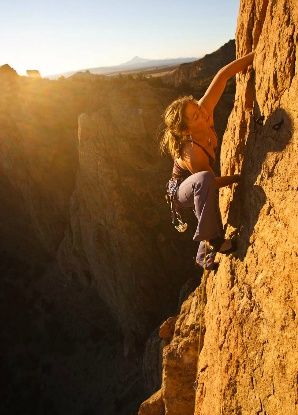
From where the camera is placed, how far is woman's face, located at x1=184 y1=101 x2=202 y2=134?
4.77 m

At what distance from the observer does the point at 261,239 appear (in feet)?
14.4

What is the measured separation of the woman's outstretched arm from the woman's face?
39cm

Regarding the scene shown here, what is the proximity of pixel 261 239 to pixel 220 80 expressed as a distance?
2.20 m

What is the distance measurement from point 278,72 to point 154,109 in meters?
16.8

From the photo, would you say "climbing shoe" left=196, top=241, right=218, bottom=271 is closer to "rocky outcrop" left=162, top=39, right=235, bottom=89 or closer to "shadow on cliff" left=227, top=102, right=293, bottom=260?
"shadow on cliff" left=227, top=102, right=293, bottom=260

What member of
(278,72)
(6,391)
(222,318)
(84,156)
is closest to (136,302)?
(84,156)

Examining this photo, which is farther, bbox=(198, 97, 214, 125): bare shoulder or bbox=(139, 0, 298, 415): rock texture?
bbox=(198, 97, 214, 125): bare shoulder

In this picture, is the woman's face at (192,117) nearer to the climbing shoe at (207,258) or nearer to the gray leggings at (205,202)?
the gray leggings at (205,202)

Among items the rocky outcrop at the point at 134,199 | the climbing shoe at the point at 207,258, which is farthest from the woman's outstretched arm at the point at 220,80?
the rocky outcrop at the point at 134,199

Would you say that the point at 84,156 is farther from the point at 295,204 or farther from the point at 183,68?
the point at 183,68

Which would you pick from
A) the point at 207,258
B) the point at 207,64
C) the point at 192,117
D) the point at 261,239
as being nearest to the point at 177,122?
the point at 192,117

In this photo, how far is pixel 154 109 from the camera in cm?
2064

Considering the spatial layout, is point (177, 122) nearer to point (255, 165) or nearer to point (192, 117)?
point (192, 117)

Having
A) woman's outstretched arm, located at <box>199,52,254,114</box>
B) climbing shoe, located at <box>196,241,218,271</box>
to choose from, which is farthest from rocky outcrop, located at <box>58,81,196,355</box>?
woman's outstretched arm, located at <box>199,52,254,114</box>
